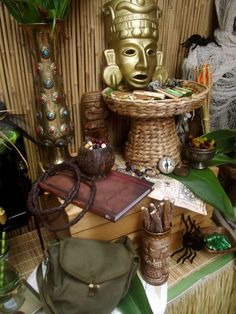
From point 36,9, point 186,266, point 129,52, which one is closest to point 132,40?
point 129,52

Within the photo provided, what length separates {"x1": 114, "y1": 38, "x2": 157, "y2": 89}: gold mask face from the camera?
792 millimetres

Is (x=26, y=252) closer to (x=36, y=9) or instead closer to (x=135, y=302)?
(x=135, y=302)

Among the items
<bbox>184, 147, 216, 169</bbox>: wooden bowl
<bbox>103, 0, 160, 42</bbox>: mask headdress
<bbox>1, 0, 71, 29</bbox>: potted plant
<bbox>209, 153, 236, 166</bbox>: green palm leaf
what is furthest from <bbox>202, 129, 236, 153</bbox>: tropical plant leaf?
<bbox>1, 0, 71, 29</bbox>: potted plant

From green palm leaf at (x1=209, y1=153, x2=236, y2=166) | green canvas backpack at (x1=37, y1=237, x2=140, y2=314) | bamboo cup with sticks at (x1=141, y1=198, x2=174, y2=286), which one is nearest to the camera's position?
green canvas backpack at (x1=37, y1=237, x2=140, y2=314)

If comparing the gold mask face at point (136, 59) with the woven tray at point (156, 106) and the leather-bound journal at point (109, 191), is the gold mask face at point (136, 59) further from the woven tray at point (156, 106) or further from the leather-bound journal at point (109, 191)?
the leather-bound journal at point (109, 191)

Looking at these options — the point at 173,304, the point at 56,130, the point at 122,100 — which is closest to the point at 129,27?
the point at 122,100

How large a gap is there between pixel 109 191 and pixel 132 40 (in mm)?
459

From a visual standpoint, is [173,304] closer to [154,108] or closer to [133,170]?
[133,170]

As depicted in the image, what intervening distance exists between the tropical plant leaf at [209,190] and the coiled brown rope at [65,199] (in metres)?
0.29

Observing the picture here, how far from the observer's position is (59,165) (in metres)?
0.78

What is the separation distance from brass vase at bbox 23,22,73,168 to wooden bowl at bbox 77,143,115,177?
0.33ft

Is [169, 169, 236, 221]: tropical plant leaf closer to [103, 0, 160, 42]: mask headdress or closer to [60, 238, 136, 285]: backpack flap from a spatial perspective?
[60, 238, 136, 285]: backpack flap

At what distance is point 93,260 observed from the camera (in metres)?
0.62

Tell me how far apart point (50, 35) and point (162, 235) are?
1.97 ft
